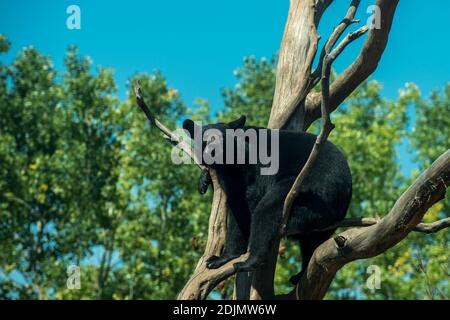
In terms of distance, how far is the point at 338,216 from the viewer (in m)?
8.60

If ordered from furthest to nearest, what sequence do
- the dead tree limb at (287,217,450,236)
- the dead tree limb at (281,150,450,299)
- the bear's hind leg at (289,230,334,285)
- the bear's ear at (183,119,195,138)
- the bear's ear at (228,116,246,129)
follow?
the bear's ear at (183,119,195,138)
the bear's ear at (228,116,246,129)
the bear's hind leg at (289,230,334,285)
the dead tree limb at (287,217,450,236)
the dead tree limb at (281,150,450,299)

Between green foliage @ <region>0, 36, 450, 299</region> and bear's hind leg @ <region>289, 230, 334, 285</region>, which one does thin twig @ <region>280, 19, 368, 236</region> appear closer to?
bear's hind leg @ <region>289, 230, 334, 285</region>

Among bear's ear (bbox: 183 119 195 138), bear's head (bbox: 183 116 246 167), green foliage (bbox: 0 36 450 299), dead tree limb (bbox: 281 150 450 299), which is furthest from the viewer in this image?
green foliage (bbox: 0 36 450 299)

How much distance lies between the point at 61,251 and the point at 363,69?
25766mm

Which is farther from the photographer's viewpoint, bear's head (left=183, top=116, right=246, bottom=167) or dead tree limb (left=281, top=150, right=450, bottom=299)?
bear's head (left=183, top=116, right=246, bottom=167)

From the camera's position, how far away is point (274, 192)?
8.26 meters

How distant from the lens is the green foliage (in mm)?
29297

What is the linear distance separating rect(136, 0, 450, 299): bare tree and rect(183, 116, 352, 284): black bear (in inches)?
6.7

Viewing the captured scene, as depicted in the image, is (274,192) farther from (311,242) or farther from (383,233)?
(383,233)

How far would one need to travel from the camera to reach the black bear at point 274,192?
8086mm

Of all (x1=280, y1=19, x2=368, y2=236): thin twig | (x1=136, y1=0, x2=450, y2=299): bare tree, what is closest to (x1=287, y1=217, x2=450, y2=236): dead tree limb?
(x1=136, y1=0, x2=450, y2=299): bare tree
